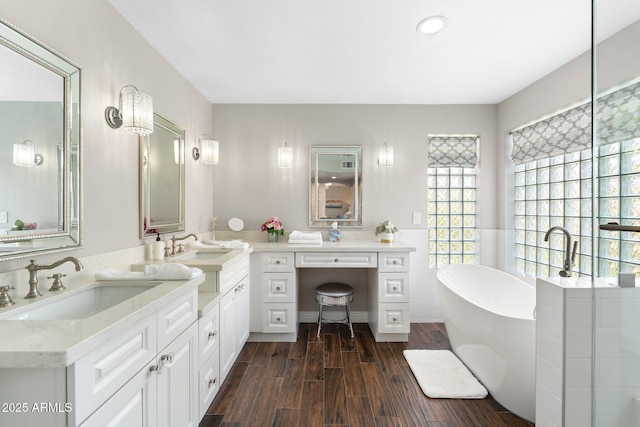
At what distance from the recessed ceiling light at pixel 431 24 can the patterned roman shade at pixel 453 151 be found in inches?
61.8

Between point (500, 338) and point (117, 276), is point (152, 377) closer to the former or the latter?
point (117, 276)

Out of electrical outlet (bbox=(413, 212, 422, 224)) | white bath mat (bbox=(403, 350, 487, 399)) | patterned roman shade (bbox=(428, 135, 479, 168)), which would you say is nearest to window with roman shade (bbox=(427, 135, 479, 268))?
patterned roman shade (bbox=(428, 135, 479, 168))

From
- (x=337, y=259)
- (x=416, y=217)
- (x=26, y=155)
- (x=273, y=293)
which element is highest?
(x=26, y=155)

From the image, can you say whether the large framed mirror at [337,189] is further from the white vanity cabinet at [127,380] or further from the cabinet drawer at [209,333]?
the white vanity cabinet at [127,380]

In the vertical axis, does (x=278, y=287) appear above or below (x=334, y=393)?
above

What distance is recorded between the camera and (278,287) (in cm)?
280

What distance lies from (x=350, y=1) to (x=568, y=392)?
2319 millimetres

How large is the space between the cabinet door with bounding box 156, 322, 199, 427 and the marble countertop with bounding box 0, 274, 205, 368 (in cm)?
33

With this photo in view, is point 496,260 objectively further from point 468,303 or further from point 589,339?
point 589,339

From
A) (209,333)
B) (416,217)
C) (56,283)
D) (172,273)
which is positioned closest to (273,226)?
(209,333)

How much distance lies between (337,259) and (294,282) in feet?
1.53

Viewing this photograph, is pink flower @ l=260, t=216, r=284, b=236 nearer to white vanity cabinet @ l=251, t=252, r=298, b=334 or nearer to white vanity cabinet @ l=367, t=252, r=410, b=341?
white vanity cabinet @ l=251, t=252, r=298, b=334

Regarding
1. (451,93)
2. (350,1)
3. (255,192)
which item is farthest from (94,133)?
(451,93)

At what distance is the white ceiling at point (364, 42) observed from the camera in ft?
5.76
